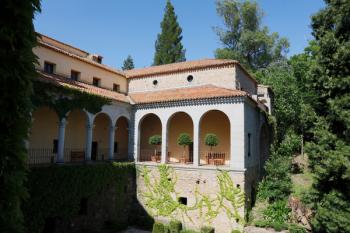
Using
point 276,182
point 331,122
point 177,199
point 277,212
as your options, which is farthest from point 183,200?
point 331,122

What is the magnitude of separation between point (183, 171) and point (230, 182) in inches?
113

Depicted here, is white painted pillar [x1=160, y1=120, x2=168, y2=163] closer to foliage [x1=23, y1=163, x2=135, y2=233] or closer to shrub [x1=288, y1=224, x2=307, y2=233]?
foliage [x1=23, y1=163, x2=135, y2=233]

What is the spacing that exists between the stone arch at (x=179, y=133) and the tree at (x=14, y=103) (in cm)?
1516

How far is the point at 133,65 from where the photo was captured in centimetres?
5950

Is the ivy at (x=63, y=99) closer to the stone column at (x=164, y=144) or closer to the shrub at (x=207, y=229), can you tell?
the stone column at (x=164, y=144)

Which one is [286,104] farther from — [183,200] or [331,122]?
[183,200]

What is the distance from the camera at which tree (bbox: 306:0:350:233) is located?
408 inches


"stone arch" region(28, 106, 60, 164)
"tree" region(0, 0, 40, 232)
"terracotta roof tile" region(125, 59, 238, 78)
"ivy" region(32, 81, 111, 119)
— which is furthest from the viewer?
"terracotta roof tile" region(125, 59, 238, 78)

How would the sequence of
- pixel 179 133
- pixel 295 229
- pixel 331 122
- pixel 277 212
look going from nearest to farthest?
pixel 331 122 < pixel 295 229 < pixel 277 212 < pixel 179 133

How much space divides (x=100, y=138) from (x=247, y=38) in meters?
23.9

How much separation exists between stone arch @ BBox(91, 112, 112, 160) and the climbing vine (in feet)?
12.3

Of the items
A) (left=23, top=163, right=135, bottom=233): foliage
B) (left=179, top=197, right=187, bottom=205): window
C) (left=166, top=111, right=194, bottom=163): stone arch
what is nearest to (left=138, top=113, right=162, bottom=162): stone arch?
(left=166, top=111, right=194, bottom=163): stone arch

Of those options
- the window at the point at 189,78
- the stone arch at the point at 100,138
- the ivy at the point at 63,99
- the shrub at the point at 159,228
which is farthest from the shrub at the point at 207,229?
the window at the point at 189,78

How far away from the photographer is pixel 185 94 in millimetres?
17625
